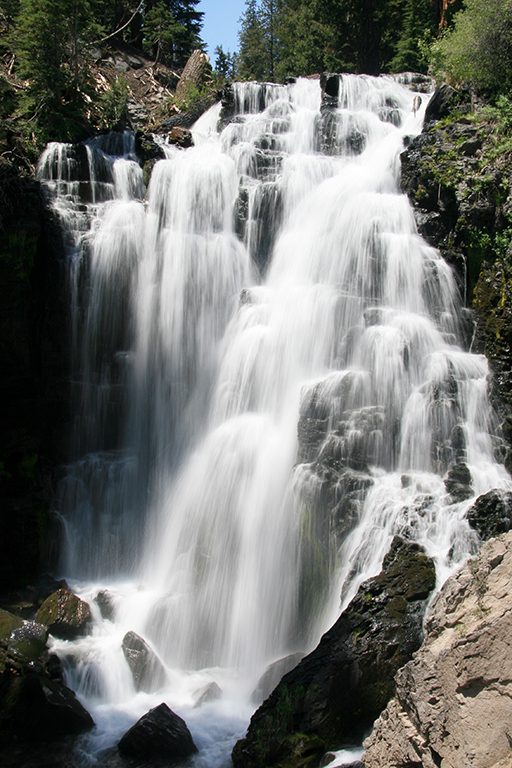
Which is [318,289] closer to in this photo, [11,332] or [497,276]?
[497,276]

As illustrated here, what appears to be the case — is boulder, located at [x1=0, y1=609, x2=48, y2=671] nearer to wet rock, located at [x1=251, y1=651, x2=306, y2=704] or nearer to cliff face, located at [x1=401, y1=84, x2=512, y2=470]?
wet rock, located at [x1=251, y1=651, x2=306, y2=704]

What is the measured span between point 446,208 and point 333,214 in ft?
8.74

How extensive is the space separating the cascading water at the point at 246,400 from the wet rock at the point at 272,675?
19 centimetres

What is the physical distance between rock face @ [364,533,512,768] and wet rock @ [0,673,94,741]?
14.3 ft

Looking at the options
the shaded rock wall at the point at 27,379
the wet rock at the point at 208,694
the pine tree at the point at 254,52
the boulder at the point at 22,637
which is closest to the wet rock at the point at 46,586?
the shaded rock wall at the point at 27,379

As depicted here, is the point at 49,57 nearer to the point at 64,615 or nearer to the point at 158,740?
the point at 64,615

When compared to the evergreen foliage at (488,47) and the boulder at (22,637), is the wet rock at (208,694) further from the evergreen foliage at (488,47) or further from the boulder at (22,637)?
the evergreen foliage at (488,47)

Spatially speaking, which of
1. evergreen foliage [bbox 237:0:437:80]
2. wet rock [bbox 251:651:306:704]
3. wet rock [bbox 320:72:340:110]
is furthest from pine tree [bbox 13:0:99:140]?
wet rock [bbox 251:651:306:704]

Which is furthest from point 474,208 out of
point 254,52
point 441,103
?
point 254,52

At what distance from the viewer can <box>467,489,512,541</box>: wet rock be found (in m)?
7.26

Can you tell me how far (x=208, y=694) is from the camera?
768 centimetres

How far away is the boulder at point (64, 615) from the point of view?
29.0ft

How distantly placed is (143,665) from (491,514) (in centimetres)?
552

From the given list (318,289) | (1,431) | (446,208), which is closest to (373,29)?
(446,208)
